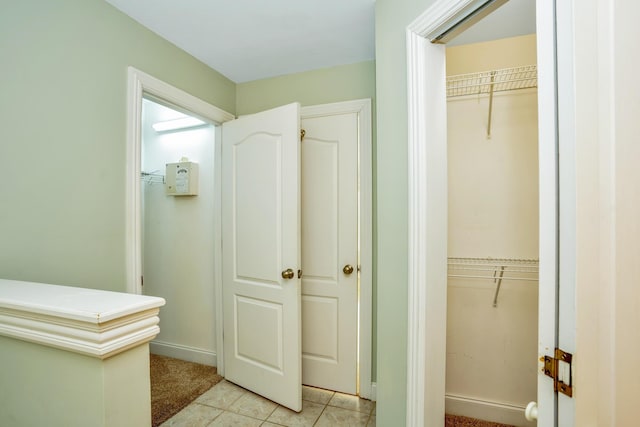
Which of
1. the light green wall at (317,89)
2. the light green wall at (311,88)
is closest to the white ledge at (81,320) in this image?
the light green wall at (317,89)

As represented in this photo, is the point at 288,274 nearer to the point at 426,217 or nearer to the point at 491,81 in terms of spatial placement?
the point at 426,217

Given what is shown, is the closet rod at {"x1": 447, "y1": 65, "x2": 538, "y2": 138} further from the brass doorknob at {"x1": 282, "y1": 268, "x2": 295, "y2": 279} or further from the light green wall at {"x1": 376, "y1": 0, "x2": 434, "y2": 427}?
the brass doorknob at {"x1": 282, "y1": 268, "x2": 295, "y2": 279}

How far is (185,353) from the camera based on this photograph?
2.62 metres

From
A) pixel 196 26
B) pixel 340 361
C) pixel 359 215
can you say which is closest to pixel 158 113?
pixel 196 26

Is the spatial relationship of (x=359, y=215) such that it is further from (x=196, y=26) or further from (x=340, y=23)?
(x=196, y=26)

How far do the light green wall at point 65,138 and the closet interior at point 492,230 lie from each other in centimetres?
198

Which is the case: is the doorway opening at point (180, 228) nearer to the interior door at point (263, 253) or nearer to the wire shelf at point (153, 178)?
the wire shelf at point (153, 178)

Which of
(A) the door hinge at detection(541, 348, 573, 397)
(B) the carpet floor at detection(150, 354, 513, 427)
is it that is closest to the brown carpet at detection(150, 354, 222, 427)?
(B) the carpet floor at detection(150, 354, 513, 427)

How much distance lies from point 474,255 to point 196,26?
224 centimetres

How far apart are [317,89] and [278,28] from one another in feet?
1.83

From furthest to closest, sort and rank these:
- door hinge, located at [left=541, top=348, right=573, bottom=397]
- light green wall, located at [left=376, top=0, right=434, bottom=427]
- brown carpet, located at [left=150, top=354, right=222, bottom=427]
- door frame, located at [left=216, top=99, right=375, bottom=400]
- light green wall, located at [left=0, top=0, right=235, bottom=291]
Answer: door frame, located at [left=216, top=99, right=375, bottom=400]
brown carpet, located at [left=150, top=354, right=222, bottom=427]
light green wall, located at [left=376, top=0, right=434, bottom=427]
light green wall, located at [left=0, top=0, right=235, bottom=291]
door hinge, located at [left=541, top=348, right=573, bottom=397]

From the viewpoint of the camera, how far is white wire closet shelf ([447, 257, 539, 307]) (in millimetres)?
1782

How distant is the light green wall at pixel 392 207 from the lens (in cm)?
134

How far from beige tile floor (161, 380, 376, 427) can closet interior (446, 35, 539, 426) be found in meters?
0.64
